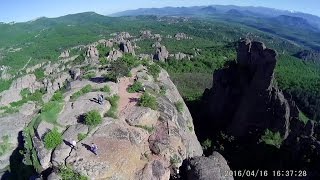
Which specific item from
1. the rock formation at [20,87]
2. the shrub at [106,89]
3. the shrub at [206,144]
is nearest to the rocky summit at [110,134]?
the shrub at [106,89]

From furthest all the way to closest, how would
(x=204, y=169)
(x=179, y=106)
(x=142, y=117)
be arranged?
(x=179, y=106)
(x=142, y=117)
(x=204, y=169)

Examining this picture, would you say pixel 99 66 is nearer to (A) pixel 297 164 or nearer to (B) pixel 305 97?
(A) pixel 297 164

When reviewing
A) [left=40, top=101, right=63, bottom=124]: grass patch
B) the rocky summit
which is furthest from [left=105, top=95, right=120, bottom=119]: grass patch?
[left=40, top=101, right=63, bottom=124]: grass patch

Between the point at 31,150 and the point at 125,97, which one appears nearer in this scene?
the point at 31,150

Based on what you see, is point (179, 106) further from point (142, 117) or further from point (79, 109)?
point (79, 109)

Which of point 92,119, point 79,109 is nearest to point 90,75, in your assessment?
point 79,109

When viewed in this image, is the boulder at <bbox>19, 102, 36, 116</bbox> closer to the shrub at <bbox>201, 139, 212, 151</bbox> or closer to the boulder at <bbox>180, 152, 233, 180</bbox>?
the boulder at <bbox>180, 152, 233, 180</bbox>
